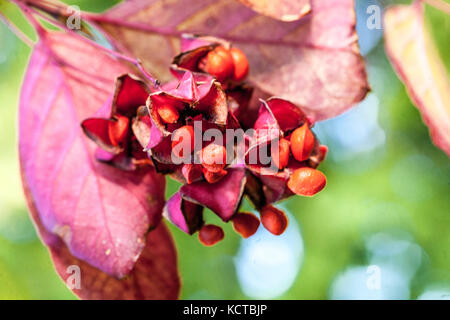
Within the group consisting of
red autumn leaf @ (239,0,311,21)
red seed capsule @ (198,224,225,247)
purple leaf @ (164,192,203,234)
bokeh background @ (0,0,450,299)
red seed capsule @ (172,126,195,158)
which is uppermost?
red autumn leaf @ (239,0,311,21)

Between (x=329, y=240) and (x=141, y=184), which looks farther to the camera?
(x=329, y=240)

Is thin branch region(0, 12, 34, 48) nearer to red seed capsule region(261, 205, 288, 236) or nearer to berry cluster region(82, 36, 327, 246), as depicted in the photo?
berry cluster region(82, 36, 327, 246)

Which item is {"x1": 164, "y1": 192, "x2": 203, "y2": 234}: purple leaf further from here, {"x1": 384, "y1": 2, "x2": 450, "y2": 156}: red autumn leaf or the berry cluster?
{"x1": 384, "y1": 2, "x2": 450, "y2": 156}: red autumn leaf

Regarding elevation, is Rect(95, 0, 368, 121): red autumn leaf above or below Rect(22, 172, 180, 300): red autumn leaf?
above

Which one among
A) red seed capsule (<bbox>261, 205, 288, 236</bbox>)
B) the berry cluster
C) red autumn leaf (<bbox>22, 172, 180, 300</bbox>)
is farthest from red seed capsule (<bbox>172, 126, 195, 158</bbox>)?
red autumn leaf (<bbox>22, 172, 180, 300</bbox>)

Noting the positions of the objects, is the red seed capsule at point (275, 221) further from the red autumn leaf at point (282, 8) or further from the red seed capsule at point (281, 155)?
the red autumn leaf at point (282, 8)

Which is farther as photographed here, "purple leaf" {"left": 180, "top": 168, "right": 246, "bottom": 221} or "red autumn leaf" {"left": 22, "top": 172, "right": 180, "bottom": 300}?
"red autumn leaf" {"left": 22, "top": 172, "right": 180, "bottom": 300}


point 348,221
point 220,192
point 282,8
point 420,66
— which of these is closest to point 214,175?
point 220,192
